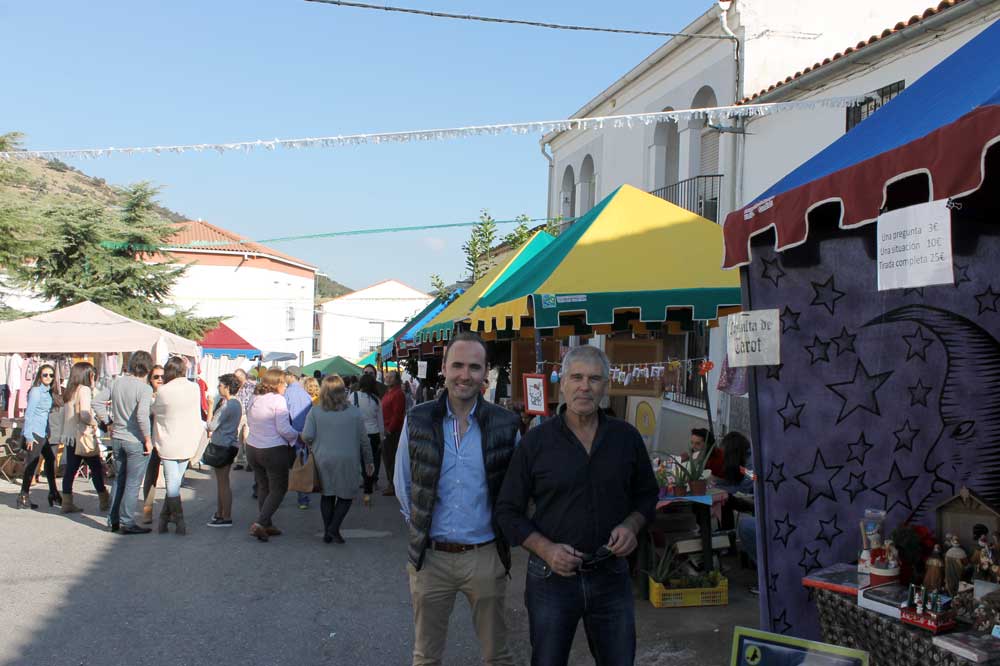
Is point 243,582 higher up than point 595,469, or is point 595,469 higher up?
point 595,469

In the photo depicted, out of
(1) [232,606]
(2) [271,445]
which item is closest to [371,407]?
(2) [271,445]

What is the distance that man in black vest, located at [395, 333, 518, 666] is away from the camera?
385cm

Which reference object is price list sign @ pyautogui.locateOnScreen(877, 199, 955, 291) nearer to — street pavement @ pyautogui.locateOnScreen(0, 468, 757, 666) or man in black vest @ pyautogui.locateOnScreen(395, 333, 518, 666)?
man in black vest @ pyautogui.locateOnScreen(395, 333, 518, 666)

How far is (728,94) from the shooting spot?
14758 millimetres

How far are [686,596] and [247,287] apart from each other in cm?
5108

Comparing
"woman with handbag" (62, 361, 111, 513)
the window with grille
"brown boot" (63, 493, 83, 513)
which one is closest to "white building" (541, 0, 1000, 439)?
the window with grille

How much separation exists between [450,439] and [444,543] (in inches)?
17.9

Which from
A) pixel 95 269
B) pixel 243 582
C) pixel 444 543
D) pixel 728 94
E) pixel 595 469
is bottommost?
pixel 243 582

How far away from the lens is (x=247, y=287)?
54156 mm

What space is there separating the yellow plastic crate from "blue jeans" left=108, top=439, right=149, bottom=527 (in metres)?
5.44

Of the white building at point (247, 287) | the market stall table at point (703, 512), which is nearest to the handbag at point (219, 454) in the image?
the market stall table at point (703, 512)

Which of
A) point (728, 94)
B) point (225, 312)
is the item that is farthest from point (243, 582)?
point (225, 312)

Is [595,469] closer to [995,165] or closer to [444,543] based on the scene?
[444,543]

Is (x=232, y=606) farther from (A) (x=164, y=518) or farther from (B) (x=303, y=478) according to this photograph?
(B) (x=303, y=478)
